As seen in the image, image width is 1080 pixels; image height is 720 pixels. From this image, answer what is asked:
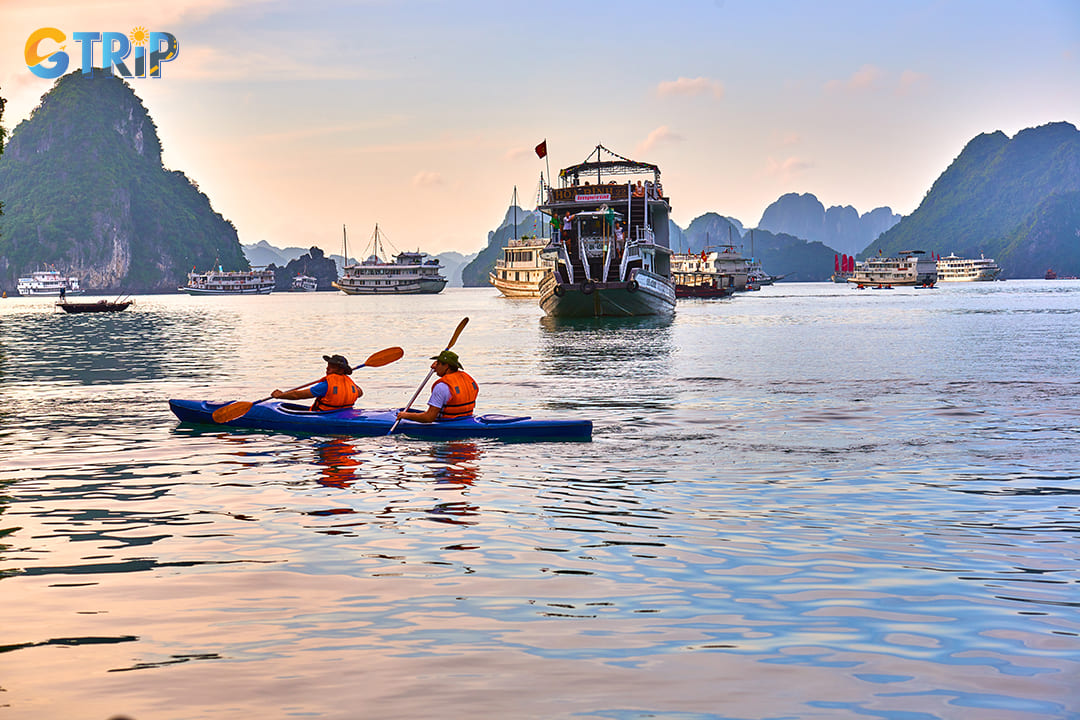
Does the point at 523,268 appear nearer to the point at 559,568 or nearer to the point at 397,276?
the point at 397,276

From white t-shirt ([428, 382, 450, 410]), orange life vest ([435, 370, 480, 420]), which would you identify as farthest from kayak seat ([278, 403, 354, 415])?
orange life vest ([435, 370, 480, 420])

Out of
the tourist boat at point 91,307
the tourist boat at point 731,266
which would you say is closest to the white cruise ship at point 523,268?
the tourist boat at point 731,266

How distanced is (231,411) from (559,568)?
11.4 metres

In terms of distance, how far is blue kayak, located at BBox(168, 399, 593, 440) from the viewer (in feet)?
55.8

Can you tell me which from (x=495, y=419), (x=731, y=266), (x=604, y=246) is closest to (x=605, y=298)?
(x=604, y=246)

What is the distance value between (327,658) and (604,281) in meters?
54.8

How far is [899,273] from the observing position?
632 ft

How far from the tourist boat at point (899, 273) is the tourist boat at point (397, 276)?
82159 mm

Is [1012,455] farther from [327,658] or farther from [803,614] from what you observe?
[327,658]

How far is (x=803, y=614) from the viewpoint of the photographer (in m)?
7.46

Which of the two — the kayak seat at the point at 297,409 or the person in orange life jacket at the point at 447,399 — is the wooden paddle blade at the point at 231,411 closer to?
the kayak seat at the point at 297,409

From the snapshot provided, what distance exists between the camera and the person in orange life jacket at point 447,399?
17094 millimetres

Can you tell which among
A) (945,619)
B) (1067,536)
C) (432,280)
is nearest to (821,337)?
(1067,536)

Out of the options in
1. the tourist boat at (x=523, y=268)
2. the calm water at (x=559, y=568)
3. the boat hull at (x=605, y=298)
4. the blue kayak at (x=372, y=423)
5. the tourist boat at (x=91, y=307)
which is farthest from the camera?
the tourist boat at (x=523, y=268)
